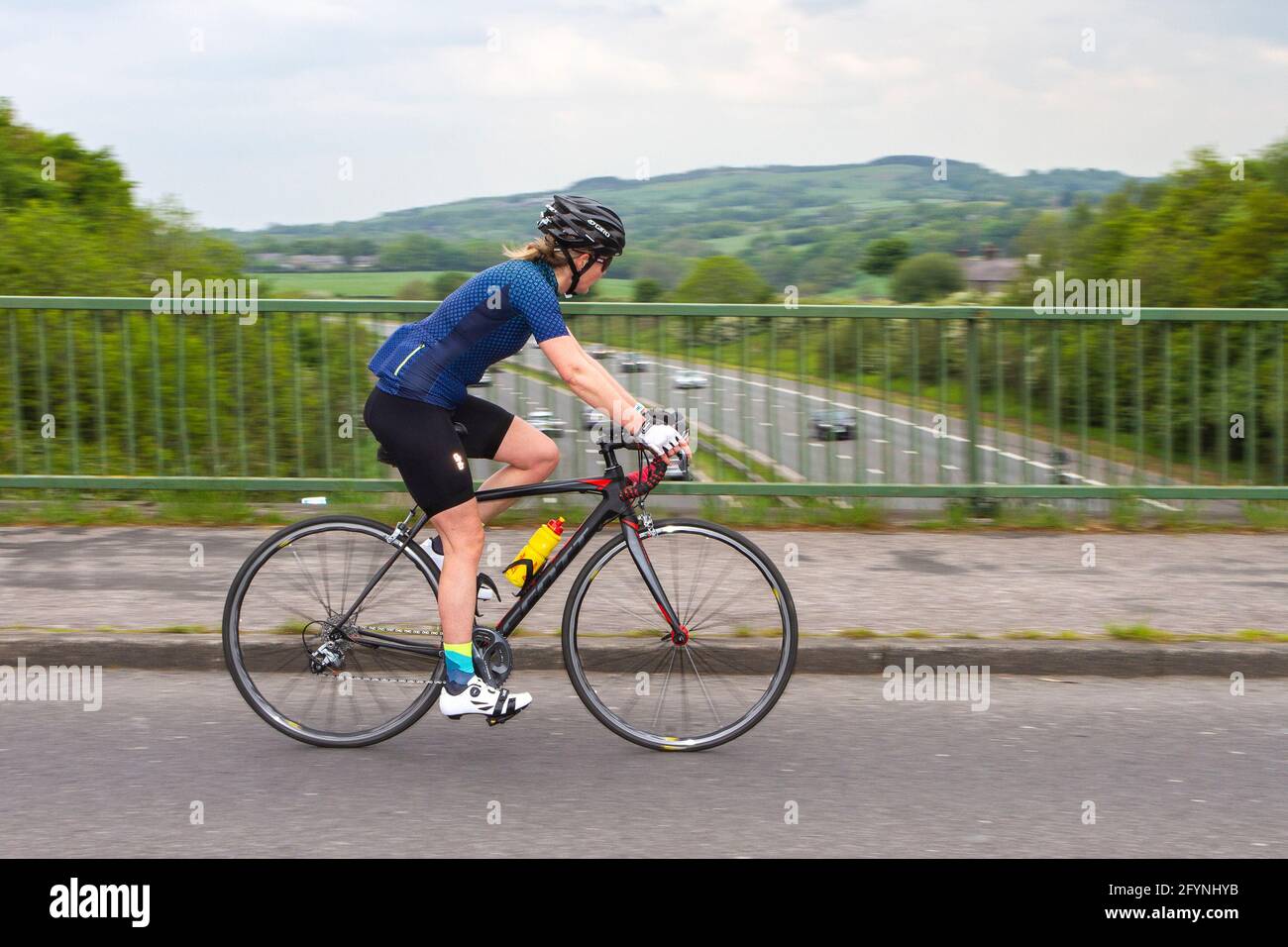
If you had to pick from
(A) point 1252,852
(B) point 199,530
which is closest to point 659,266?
(B) point 199,530

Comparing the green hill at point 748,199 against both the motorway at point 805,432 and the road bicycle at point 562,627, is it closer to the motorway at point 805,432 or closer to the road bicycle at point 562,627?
the motorway at point 805,432

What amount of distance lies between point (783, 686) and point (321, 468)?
473 cm

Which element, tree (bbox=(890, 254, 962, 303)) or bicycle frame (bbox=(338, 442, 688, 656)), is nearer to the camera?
bicycle frame (bbox=(338, 442, 688, 656))

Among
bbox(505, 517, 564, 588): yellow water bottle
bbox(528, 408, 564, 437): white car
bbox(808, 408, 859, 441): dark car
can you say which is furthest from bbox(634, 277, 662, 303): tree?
bbox(505, 517, 564, 588): yellow water bottle

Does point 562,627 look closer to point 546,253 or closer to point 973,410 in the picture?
point 546,253

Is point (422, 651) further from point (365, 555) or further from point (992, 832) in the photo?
point (992, 832)

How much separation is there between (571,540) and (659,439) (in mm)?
729

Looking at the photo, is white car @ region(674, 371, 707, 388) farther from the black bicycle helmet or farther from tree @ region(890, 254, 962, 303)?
the black bicycle helmet

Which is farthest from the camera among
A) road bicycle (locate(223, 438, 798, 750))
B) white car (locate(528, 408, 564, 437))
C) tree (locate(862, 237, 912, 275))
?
tree (locate(862, 237, 912, 275))

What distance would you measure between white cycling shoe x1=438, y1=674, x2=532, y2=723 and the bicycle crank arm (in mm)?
609

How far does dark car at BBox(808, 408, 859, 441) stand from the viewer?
891 centimetres

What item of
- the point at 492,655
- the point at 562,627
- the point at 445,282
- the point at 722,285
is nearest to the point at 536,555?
the point at 562,627

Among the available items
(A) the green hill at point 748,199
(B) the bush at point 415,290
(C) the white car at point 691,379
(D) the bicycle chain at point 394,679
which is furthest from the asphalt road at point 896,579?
(A) the green hill at point 748,199
